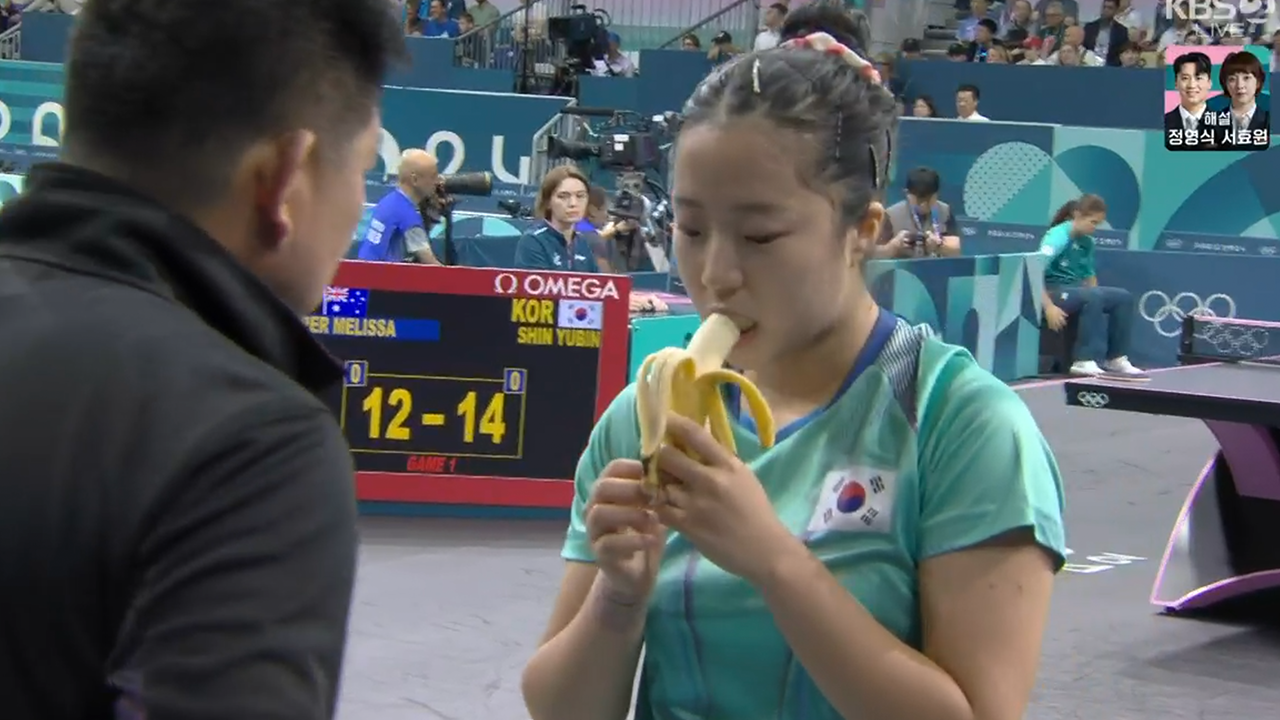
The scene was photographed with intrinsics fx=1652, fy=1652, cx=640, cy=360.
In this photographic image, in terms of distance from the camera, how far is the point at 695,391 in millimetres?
1677

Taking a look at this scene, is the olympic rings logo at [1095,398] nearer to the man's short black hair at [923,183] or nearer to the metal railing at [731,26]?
the man's short black hair at [923,183]

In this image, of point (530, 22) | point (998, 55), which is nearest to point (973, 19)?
point (998, 55)

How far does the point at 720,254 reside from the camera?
1734 millimetres

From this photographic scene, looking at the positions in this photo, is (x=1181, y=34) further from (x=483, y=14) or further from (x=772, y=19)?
(x=483, y=14)

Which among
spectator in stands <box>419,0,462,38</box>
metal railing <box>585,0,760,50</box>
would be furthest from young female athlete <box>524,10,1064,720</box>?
spectator in stands <box>419,0,462,38</box>

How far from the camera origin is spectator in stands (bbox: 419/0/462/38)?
22.2 meters

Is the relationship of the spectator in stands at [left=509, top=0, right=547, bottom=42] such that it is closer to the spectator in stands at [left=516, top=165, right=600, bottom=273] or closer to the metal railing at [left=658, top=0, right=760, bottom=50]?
the metal railing at [left=658, top=0, right=760, bottom=50]

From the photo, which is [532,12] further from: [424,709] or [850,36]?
[850,36]

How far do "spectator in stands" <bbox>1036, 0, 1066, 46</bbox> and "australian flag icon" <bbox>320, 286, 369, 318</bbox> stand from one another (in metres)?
13.3

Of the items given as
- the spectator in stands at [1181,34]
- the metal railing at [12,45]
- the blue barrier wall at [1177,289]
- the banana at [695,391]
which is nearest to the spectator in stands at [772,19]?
the spectator in stands at [1181,34]

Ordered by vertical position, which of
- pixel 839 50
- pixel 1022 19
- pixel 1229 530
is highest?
pixel 1022 19

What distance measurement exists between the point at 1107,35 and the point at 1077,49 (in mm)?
913

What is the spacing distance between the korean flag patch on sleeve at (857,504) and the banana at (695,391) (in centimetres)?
9

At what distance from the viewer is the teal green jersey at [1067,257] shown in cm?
1338
